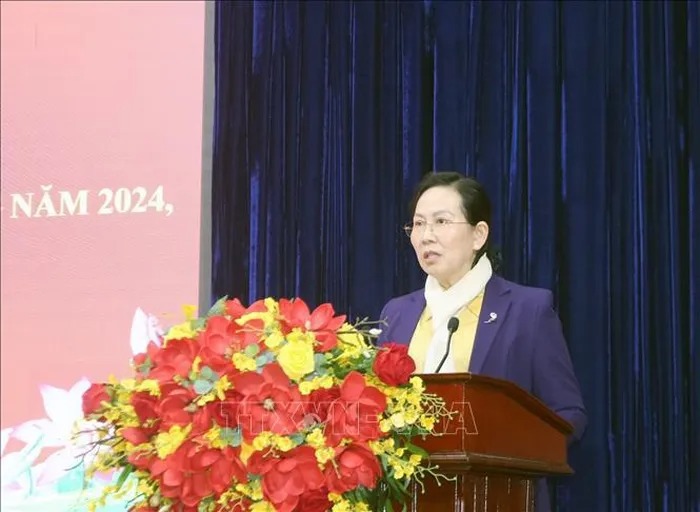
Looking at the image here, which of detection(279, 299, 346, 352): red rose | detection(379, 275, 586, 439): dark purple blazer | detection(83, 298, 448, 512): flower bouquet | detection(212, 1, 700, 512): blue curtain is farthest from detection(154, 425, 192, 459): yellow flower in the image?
detection(212, 1, 700, 512): blue curtain

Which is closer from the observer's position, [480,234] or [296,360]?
[296,360]

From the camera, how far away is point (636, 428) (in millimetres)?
3045

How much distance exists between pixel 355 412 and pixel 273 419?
113 mm

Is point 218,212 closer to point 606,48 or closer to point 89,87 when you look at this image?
point 89,87

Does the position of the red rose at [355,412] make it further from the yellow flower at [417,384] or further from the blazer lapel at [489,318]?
the blazer lapel at [489,318]

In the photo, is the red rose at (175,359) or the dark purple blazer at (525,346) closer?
the red rose at (175,359)

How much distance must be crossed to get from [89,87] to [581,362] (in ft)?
6.33

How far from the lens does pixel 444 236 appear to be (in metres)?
2.38

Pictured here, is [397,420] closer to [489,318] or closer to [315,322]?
[315,322]

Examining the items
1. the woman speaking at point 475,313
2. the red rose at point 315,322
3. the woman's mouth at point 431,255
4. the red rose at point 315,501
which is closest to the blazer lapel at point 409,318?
the woman speaking at point 475,313

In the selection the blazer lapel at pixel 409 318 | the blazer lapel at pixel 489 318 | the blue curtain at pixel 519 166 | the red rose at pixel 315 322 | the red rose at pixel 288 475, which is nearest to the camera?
the red rose at pixel 288 475

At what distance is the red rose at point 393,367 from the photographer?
154 centimetres

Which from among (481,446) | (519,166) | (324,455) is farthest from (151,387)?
(519,166)

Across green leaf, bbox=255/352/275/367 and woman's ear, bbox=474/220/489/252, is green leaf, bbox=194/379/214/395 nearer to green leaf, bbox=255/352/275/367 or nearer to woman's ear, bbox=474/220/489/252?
green leaf, bbox=255/352/275/367
